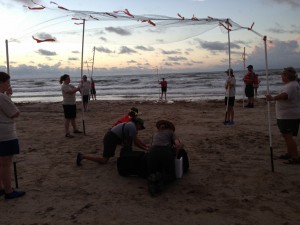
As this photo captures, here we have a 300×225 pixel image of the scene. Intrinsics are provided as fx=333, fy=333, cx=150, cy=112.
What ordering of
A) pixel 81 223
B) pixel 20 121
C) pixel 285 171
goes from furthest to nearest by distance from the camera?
pixel 20 121, pixel 285 171, pixel 81 223

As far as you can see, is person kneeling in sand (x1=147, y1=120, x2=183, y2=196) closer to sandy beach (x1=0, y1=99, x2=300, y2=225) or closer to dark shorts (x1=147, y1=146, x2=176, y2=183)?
dark shorts (x1=147, y1=146, x2=176, y2=183)

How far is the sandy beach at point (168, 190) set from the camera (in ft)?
14.1

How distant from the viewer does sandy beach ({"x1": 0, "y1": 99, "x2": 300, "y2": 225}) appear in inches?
170

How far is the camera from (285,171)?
588cm

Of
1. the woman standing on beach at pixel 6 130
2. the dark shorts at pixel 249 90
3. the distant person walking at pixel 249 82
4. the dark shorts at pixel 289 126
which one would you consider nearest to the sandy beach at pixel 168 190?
the woman standing on beach at pixel 6 130

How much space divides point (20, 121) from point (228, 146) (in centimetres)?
886

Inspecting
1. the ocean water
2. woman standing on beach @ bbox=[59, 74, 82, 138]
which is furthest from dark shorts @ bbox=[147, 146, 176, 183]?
the ocean water

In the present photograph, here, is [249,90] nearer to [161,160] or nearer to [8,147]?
[161,160]

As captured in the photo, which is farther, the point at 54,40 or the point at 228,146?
the point at 228,146

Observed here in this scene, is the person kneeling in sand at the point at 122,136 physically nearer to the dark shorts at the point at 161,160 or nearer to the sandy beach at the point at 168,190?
the sandy beach at the point at 168,190

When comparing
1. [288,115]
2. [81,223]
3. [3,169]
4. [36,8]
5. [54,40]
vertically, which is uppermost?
[36,8]

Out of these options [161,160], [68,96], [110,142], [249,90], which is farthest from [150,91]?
[161,160]

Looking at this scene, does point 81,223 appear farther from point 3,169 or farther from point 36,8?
point 36,8

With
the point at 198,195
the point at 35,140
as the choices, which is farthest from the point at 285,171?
the point at 35,140
